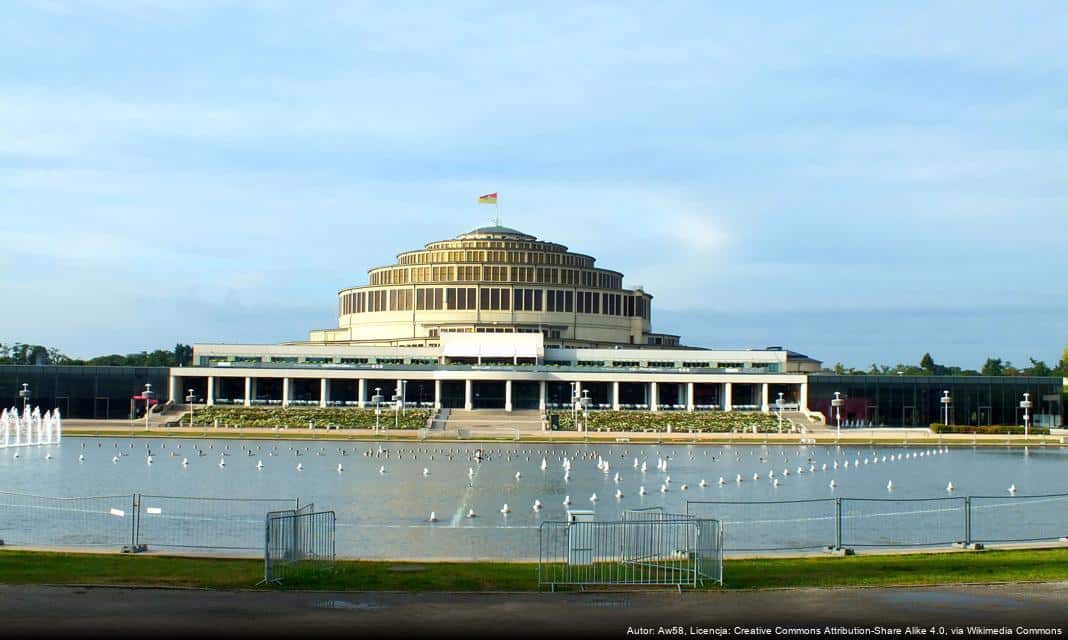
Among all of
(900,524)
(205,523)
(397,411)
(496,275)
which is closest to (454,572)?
(205,523)

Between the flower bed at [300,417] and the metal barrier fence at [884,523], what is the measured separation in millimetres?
72508

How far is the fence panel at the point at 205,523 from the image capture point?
32894 millimetres

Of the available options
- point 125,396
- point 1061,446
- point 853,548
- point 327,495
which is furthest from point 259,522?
point 125,396

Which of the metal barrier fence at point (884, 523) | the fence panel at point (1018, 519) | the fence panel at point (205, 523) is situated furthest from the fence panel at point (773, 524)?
the fence panel at point (205, 523)

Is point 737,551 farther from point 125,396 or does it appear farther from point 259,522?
point 125,396

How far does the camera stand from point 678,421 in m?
122

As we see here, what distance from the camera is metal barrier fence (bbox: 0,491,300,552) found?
3241 centimetres

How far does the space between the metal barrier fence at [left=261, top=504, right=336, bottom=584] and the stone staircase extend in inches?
3300

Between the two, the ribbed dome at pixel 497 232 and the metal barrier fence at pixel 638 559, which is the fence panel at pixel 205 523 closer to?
the metal barrier fence at pixel 638 559

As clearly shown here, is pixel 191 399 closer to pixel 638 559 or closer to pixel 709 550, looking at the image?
pixel 638 559

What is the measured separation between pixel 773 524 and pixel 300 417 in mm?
85398

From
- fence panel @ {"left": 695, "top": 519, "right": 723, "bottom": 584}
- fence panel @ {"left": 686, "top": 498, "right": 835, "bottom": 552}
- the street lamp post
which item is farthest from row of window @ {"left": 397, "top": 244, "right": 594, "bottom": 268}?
fence panel @ {"left": 695, "top": 519, "right": 723, "bottom": 584}

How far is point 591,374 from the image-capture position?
13812 centimetres

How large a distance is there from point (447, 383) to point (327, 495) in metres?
90.4
